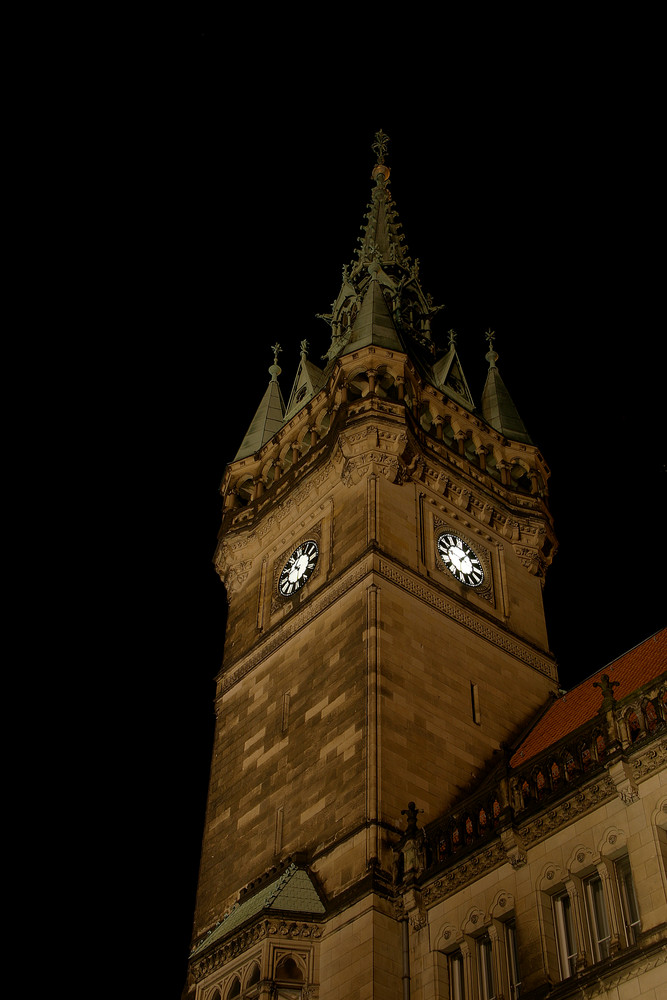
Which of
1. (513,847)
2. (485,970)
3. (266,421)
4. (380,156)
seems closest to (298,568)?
(266,421)

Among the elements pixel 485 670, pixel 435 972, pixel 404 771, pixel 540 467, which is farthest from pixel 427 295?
pixel 435 972

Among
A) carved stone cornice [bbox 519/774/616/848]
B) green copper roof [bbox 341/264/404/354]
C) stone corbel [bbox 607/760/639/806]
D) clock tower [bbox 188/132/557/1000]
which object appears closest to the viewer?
stone corbel [bbox 607/760/639/806]

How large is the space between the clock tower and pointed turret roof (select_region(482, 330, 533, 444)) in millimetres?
103

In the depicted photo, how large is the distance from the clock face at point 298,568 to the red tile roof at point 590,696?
23.6 ft

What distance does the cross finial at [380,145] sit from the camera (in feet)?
183

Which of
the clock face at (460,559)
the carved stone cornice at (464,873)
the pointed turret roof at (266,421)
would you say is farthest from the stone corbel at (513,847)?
the pointed turret roof at (266,421)

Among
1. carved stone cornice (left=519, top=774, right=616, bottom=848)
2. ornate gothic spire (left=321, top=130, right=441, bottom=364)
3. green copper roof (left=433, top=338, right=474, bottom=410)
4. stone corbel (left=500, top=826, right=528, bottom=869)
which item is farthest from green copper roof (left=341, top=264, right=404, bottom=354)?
carved stone cornice (left=519, top=774, right=616, bottom=848)

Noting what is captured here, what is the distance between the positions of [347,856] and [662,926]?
26.1ft

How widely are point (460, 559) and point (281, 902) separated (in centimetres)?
1178

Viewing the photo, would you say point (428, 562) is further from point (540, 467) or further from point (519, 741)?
point (540, 467)

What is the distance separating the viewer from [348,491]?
32719mm

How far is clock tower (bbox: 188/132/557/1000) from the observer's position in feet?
77.7

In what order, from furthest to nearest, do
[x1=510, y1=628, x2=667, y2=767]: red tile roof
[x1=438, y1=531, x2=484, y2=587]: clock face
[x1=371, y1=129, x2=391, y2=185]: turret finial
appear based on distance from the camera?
1. [x1=371, y1=129, x2=391, y2=185]: turret finial
2. [x1=438, y1=531, x2=484, y2=587]: clock face
3. [x1=510, y1=628, x2=667, y2=767]: red tile roof

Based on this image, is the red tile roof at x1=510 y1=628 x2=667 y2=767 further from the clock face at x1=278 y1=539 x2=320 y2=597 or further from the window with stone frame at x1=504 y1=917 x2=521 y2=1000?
the clock face at x1=278 y1=539 x2=320 y2=597
